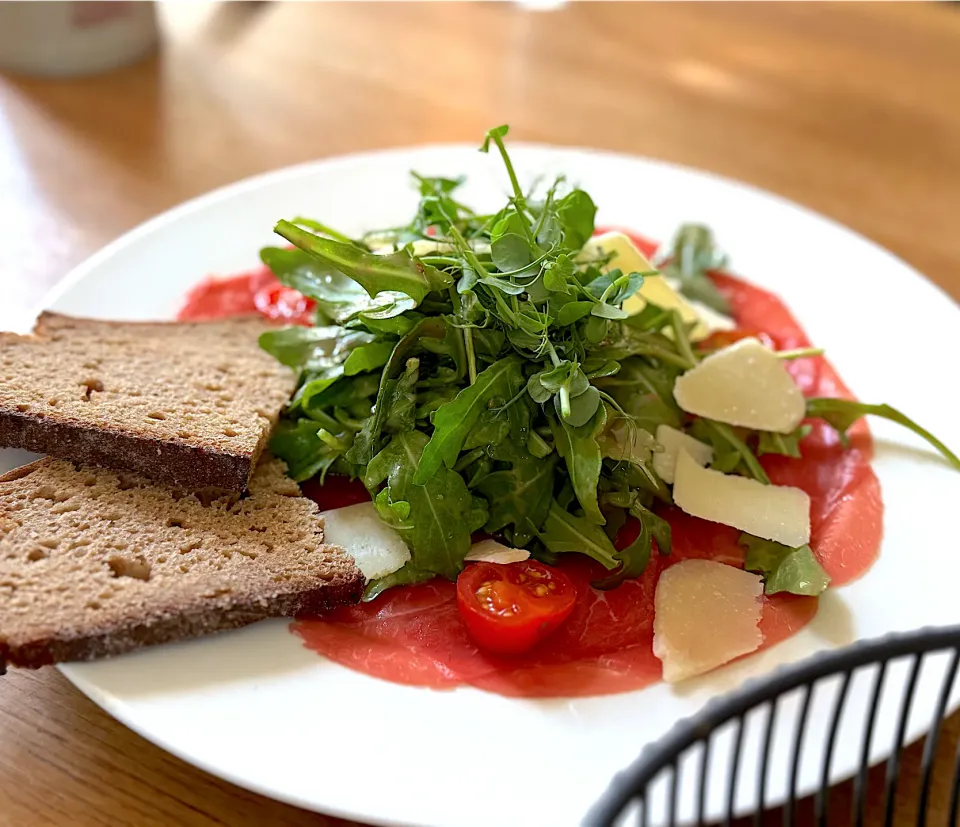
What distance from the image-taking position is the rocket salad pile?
6.07 ft

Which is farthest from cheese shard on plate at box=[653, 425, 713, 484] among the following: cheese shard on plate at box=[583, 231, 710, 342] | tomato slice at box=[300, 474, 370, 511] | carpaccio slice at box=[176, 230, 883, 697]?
tomato slice at box=[300, 474, 370, 511]

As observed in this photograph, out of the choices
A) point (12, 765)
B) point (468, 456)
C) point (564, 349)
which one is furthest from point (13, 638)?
point (564, 349)

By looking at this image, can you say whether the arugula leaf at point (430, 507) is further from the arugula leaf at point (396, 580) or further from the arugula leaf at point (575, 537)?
the arugula leaf at point (575, 537)

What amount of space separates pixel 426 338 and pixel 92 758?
1004mm

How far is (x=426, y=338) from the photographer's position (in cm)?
198

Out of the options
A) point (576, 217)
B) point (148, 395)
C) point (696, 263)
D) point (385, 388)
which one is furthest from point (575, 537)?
point (696, 263)

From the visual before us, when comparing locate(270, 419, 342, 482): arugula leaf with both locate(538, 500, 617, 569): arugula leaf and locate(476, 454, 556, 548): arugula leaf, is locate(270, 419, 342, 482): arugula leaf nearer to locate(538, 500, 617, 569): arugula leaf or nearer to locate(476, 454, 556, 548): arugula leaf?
locate(476, 454, 556, 548): arugula leaf

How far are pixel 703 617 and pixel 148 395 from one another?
127 centimetres

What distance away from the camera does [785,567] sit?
1.87 meters

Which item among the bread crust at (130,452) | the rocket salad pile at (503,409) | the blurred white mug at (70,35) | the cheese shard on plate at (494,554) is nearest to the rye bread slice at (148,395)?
the bread crust at (130,452)

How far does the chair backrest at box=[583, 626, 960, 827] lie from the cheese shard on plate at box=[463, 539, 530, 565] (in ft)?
1.72

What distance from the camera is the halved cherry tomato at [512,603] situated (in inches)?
67.3

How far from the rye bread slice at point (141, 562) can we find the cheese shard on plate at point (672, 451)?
0.70 metres

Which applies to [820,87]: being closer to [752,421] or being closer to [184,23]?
[752,421]
